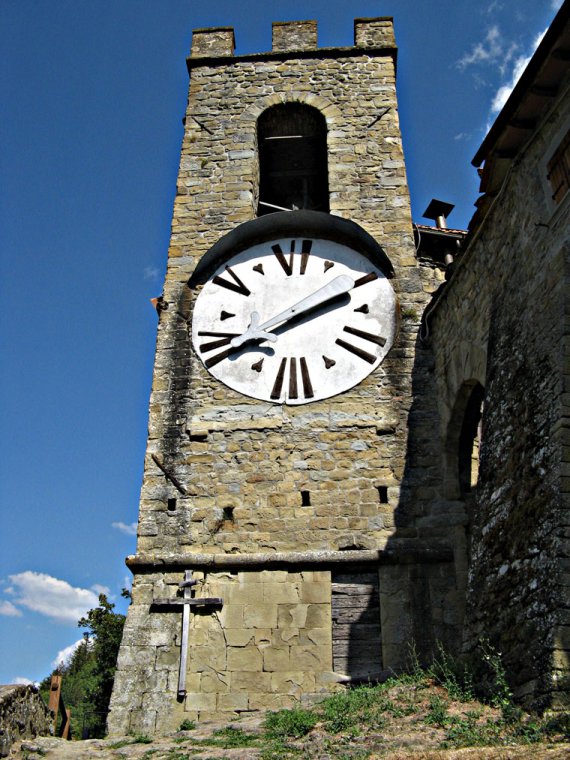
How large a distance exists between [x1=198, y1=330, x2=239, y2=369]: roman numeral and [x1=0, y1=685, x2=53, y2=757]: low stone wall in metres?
3.30

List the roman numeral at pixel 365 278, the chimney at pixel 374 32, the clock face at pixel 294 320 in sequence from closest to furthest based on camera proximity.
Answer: the clock face at pixel 294 320, the roman numeral at pixel 365 278, the chimney at pixel 374 32

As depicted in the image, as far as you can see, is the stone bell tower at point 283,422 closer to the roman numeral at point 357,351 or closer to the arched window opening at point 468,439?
the roman numeral at point 357,351

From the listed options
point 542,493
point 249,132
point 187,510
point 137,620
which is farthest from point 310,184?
point 542,493

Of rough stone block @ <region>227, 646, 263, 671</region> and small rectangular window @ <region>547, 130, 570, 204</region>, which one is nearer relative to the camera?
small rectangular window @ <region>547, 130, 570, 204</region>

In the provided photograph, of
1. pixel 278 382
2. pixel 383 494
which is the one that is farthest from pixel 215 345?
pixel 383 494

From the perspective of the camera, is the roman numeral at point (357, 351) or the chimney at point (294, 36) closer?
the roman numeral at point (357, 351)

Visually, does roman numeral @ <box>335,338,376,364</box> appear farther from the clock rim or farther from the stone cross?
the stone cross

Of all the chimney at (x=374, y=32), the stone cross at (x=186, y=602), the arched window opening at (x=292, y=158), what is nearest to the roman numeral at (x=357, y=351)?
the arched window opening at (x=292, y=158)

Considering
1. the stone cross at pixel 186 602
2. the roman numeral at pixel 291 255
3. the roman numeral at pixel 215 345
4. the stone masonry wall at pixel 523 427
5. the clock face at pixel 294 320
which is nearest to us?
the stone masonry wall at pixel 523 427

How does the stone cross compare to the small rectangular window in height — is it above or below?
below

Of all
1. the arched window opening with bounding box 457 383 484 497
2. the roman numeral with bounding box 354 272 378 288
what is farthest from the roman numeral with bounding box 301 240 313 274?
the arched window opening with bounding box 457 383 484 497

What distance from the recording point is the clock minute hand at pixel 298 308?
800 cm

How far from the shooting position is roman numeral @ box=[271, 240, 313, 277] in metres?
8.52

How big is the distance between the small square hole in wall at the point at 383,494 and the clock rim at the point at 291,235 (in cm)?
238
